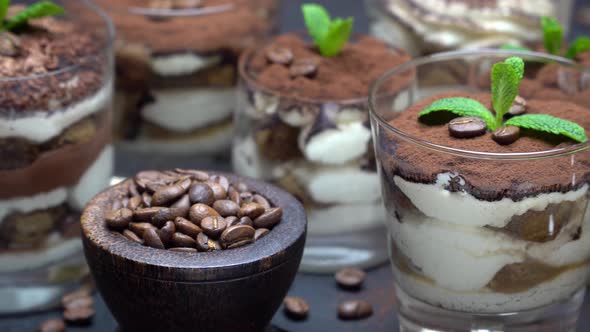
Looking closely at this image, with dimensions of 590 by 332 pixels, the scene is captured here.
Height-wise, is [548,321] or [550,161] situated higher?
[550,161]

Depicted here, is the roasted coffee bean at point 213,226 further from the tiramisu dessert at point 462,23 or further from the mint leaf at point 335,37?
the tiramisu dessert at point 462,23

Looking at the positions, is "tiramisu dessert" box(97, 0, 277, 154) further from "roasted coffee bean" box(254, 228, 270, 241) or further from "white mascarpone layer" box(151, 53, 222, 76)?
"roasted coffee bean" box(254, 228, 270, 241)

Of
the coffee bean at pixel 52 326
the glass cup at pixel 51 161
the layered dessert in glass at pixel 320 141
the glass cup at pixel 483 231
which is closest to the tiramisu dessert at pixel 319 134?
the layered dessert in glass at pixel 320 141

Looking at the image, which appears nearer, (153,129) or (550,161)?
(550,161)

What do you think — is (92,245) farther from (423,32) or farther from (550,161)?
(423,32)

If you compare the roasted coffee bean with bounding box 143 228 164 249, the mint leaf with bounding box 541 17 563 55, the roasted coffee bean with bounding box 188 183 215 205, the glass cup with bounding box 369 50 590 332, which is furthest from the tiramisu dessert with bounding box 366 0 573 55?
the roasted coffee bean with bounding box 143 228 164 249

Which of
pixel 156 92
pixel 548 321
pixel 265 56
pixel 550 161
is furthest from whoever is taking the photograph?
pixel 156 92

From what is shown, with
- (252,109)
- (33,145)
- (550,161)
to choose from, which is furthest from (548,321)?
(33,145)
